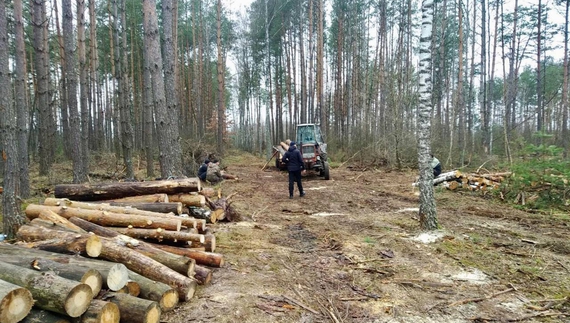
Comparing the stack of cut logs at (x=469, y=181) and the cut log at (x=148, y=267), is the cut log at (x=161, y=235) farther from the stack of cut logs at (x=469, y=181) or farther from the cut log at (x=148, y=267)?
the stack of cut logs at (x=469, y=181)

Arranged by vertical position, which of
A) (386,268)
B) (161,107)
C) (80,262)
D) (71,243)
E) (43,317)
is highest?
(161,107)

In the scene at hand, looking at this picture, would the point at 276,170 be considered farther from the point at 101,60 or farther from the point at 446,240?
the point at 101,60

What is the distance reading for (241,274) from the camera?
14.9 feet

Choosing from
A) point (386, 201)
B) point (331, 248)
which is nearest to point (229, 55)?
point (386, 201)

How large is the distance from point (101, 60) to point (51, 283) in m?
27.6

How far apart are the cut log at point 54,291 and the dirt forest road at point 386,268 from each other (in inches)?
32.4

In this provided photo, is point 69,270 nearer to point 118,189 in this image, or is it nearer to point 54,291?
point 54,291

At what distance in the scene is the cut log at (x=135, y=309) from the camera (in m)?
3.04

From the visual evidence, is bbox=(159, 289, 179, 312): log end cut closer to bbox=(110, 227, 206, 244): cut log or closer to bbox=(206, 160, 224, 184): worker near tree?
bbox=(110, 227, 206, 244): cut log

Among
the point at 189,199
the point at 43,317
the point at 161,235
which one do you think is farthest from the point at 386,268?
the point at 189,199

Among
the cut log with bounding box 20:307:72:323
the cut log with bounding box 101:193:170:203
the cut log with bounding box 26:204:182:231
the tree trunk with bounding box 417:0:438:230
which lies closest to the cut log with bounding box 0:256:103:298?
the cut log with bounding box 20:307:72:323

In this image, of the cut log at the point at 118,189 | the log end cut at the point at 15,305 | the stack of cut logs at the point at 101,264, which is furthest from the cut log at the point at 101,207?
the log end cut at the point at 15,305

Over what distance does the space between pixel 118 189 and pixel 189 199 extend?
4.81 feet

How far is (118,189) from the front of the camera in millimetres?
6957
